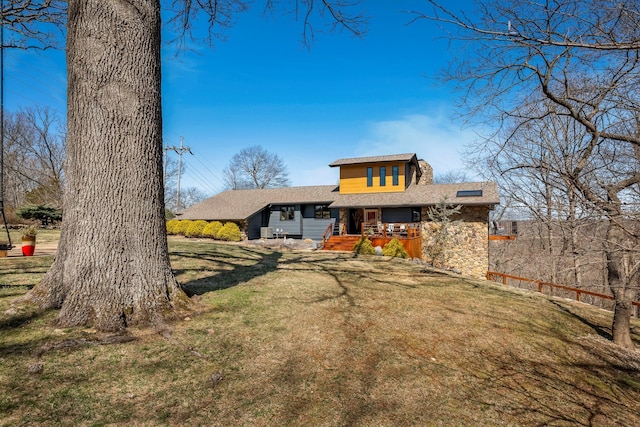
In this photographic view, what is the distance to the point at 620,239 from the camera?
3920mm

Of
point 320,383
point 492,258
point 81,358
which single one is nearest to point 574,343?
point 320,383

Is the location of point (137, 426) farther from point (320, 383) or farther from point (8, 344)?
point (8, 344)

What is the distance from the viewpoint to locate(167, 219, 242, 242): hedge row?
20297mm

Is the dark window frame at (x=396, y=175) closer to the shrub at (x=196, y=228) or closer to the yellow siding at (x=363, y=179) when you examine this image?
the yellow siding at (x=363, y=179)

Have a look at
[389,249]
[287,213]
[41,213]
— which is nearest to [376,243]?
[389,249]

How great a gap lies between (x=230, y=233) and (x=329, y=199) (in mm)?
7256

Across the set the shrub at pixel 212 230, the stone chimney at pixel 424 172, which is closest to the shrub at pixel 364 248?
the shrub at pixel 212 230

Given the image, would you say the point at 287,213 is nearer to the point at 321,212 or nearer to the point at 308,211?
the point at 308,211

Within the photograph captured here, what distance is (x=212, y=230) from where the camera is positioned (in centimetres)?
2072

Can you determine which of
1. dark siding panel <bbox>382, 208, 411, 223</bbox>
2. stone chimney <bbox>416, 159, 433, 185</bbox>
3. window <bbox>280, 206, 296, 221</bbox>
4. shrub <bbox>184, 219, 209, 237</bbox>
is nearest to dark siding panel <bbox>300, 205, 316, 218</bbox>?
window <bbox>280, 206, 296, 221</bbox>

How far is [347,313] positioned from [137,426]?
3.32 m

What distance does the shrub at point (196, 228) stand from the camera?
21.1 metres

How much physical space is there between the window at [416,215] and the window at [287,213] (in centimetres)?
849

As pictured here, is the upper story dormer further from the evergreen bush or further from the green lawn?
the green lawn
